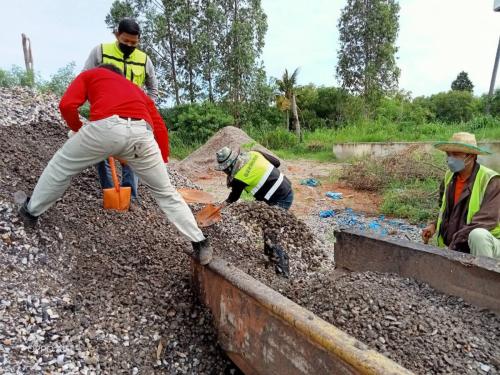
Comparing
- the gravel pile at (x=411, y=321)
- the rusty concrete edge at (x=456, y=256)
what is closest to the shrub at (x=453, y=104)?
the rusty concrete edge at (x=456, y=256)

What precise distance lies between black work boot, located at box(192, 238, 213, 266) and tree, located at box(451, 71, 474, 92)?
125 ft

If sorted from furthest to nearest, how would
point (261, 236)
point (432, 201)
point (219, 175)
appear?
point (219, 175)
point (432, 201)
point (261, 236)

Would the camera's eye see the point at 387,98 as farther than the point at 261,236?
Yes

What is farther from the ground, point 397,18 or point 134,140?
point 397,18

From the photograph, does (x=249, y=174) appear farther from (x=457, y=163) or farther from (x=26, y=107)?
(x=26, y=107)

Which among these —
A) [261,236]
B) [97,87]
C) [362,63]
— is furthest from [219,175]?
[362,63]

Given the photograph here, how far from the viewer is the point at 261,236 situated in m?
4.36

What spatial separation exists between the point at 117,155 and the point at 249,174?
1369mm

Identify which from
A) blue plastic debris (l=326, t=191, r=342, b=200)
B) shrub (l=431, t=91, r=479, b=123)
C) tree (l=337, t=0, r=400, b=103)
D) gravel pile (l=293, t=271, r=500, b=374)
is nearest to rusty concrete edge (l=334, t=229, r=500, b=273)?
gravel pile (l=293, t=271, r=500, b=374)

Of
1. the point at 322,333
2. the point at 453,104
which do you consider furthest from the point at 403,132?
the point at 322,333

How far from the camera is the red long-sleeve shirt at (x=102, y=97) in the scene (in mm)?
2527

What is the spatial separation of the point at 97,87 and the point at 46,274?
1.23m

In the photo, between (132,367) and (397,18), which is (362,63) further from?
(132,367)

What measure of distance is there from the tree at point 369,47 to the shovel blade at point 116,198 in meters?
20.2
